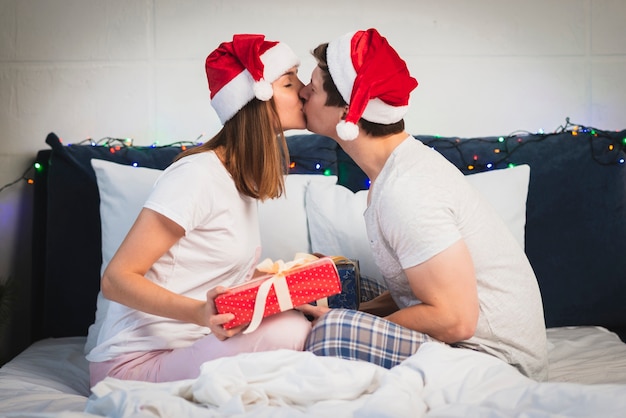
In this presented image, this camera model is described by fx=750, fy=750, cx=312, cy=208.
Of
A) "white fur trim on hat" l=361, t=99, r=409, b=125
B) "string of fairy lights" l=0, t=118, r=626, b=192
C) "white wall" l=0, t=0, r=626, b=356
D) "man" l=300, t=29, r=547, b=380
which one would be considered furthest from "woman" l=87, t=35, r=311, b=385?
"white wall" l=0, t=0, r=626, b=356

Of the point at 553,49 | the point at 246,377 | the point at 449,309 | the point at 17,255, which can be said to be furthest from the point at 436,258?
the point at 17,255

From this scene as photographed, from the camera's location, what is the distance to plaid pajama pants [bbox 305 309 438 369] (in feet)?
5.64

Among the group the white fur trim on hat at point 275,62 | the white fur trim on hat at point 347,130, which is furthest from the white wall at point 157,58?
the white fur trim on hat at point 347,130

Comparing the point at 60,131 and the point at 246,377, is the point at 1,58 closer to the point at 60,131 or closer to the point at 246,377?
the point at 60,131

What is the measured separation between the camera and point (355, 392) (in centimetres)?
150

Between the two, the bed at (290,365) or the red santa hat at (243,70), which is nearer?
the bed at (290,365)

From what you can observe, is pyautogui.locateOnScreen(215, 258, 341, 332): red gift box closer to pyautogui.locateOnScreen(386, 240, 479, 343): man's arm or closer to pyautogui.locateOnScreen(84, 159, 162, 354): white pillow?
pyautogui.locateOnScreen(386, 240, 479, 343): man's arm

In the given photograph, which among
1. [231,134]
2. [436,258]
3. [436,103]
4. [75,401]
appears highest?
[436,103]

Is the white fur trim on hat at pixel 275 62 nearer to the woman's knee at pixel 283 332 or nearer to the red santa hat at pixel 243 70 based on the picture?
the red santa hat at pixel 243 70

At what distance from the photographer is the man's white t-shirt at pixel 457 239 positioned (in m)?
1.76

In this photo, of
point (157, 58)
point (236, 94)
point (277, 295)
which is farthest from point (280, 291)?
point (157, 58)

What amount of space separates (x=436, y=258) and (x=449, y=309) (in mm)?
125

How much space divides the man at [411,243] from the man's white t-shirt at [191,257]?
30cm

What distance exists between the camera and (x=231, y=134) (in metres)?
2.05
